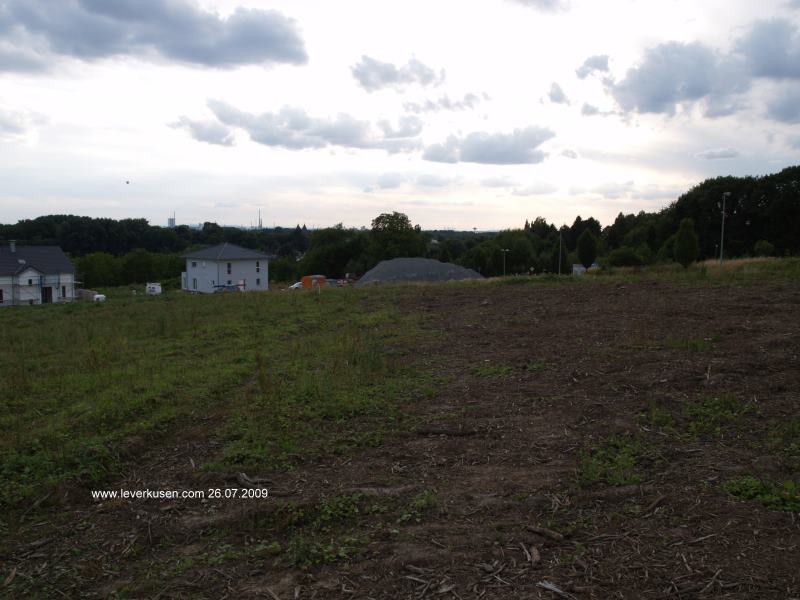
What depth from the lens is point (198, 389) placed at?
683 cm

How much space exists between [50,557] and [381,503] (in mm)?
1978

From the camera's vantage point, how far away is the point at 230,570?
310 centimetres

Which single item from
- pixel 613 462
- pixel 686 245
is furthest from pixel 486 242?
pixel 613 462

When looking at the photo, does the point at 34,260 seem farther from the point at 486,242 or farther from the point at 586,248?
the point at 486,242

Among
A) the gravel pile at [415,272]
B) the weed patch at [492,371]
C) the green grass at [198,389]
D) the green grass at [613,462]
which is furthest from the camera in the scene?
the gravel pile at [415,272]

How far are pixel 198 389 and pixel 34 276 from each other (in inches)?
1370

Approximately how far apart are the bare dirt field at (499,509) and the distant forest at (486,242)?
29833 millimetres

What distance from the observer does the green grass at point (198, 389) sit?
4.78 meters

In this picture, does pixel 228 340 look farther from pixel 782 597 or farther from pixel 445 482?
pixel 782 597

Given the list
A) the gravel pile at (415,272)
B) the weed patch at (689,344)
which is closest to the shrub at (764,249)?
the gravel pile at (415,272)

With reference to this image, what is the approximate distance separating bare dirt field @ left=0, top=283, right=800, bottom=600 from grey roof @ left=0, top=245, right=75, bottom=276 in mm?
35156

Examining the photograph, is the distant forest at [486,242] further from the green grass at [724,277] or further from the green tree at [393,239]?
the green grass at [724,277]

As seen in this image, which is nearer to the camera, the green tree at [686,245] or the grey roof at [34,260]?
the green tree at [686,245]

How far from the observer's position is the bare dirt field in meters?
2.87
